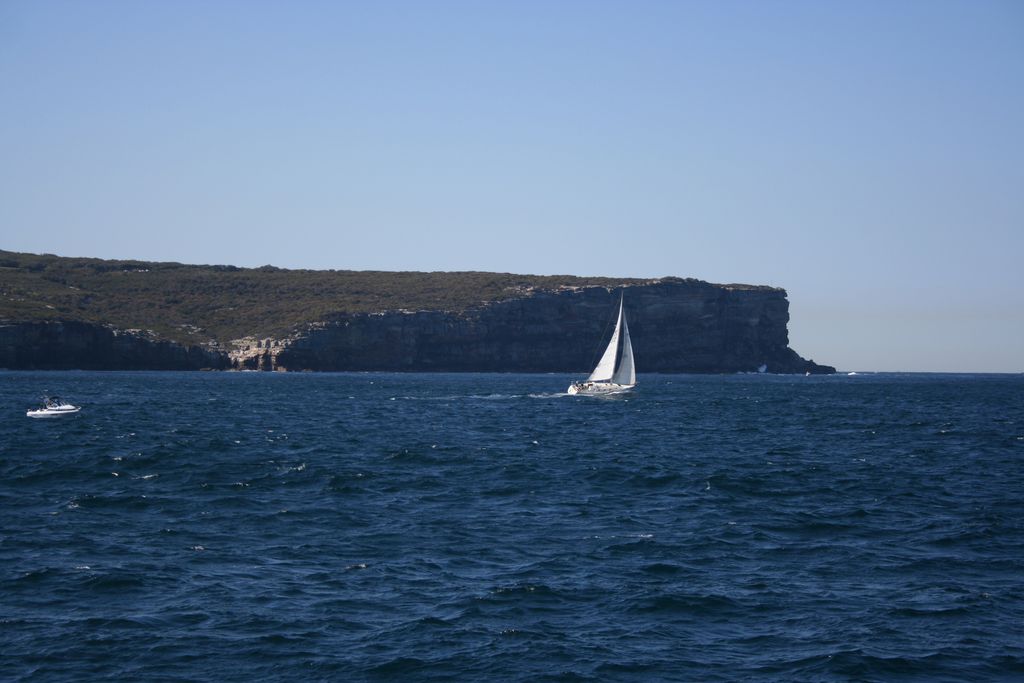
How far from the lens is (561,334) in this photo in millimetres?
180000

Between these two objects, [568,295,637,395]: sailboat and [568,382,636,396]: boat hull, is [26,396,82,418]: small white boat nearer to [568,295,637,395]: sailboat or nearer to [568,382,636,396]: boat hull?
[568,382,636,396]: boat hull

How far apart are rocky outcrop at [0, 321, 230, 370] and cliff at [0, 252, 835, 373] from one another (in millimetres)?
267

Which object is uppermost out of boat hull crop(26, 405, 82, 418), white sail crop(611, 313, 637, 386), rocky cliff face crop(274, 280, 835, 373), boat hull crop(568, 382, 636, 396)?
rocky cliff face crop(274, 280, 835, 373)

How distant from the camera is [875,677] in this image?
51.5ft

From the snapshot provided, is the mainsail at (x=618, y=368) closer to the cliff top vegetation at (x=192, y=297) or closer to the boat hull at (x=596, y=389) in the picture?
the boat hull at (x=596, y=389)

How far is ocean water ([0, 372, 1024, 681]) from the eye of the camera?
16281 mm

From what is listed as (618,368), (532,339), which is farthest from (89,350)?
(618,368)

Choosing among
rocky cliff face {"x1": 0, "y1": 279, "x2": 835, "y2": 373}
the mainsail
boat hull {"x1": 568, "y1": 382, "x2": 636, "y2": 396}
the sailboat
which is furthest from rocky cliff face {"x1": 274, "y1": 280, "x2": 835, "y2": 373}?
boat hull {"x1": 568, "y1": 382, "x2": 636, "y2": 396}

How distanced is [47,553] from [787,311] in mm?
187646

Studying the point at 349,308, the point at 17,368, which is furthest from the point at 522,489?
the point at 349,308

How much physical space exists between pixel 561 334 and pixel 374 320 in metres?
34.1

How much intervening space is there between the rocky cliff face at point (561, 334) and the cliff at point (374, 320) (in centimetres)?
22

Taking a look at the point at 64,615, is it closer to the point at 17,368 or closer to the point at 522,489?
the point at 522,489

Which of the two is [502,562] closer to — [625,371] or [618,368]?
[625,371]
